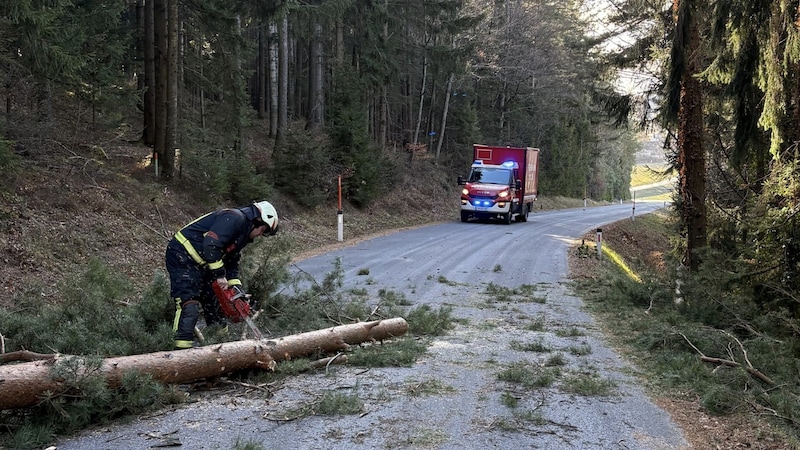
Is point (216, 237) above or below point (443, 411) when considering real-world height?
above

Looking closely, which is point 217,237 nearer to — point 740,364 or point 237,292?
point 237,292

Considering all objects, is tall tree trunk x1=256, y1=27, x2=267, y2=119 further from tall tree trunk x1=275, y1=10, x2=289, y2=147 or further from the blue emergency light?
the blue emergency light

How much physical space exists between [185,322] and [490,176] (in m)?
20.9

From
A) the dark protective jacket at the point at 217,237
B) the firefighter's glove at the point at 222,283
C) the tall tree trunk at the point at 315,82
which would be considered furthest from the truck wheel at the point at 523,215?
the firefighter's glove at the point at 222,283

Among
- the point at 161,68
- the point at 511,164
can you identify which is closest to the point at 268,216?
the point at 161,68

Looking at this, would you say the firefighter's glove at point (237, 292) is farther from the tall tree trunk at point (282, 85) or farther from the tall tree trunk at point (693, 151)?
the tall tree trunk at point (282, 85)

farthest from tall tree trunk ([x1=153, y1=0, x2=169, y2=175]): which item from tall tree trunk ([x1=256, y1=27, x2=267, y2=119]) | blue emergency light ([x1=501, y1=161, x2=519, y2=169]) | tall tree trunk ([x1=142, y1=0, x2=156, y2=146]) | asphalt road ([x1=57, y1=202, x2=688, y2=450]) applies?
tall tree trunk ([x1=256, y1=27, x2=267, y2=119])

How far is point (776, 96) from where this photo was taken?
802cm

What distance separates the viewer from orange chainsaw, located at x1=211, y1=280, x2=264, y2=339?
5.88m

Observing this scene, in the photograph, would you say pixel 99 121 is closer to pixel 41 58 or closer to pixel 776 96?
pixel 41 58

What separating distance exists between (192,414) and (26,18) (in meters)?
7.34

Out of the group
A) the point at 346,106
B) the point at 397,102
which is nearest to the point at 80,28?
the point at 346,106

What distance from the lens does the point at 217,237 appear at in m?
5.77

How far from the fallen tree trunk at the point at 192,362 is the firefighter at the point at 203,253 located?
2.14 ft
